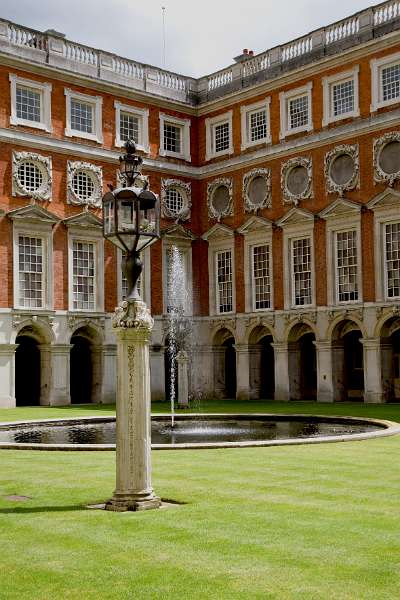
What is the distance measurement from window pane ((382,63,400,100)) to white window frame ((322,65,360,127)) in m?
1.29

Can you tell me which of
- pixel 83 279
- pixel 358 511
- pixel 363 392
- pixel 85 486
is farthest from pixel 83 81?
pixel 358 511

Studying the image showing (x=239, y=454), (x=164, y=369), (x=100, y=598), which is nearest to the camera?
(x=100, y=598)

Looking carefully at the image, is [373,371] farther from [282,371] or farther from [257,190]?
[257,190]

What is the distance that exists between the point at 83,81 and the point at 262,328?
46.4ft

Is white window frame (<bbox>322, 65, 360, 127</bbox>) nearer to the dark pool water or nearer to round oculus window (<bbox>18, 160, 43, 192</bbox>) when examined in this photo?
round oculus window (<bbox>18, 160, 43, 192</bbox>)

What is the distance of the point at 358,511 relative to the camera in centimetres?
916

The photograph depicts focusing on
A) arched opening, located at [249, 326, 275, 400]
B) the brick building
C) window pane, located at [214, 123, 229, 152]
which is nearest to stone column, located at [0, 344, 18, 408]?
the brick building

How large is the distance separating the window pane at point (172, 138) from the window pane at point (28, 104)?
7.53m

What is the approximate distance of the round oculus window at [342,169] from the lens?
3625cm

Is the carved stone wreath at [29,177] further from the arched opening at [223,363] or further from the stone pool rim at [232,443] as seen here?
the stone pool rim at [232,443]

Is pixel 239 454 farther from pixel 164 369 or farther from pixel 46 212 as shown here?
pixel 164 369

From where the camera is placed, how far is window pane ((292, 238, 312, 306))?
38000mm

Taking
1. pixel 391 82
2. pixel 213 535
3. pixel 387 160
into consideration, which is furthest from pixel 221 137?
pixel 213 535

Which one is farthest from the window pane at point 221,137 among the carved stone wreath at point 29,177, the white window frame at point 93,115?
the carved stone wreath at point 29,177
